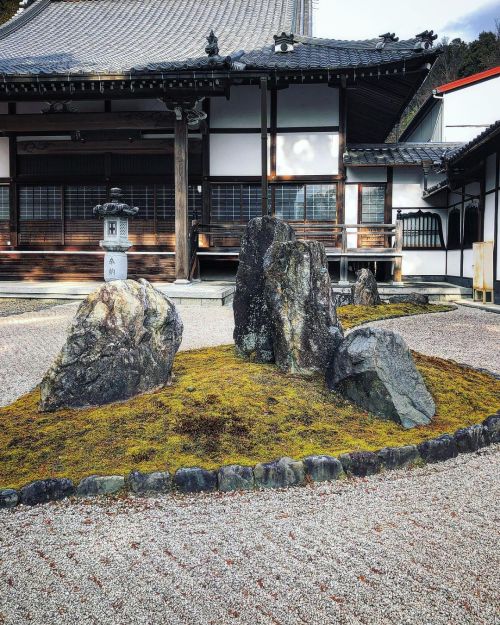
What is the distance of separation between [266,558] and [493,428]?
2.22 metres

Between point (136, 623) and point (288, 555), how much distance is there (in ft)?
2.30

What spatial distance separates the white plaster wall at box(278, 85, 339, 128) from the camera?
586 inches

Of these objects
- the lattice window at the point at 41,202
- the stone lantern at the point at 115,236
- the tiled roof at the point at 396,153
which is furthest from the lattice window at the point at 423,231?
the lattice window at the point at 41,202

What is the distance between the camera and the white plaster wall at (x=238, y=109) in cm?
1497

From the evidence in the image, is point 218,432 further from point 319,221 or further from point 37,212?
point 37,212

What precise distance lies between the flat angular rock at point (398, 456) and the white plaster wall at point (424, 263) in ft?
45.4

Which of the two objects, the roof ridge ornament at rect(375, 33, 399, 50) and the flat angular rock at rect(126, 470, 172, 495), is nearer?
the flat angular rock at rect(126, 470, 172, 495)

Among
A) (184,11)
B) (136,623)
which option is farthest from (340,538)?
(184,11)

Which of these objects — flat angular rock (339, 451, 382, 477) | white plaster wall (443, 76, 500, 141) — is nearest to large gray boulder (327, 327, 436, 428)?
flat angular rock (339, 451, 382, 477)

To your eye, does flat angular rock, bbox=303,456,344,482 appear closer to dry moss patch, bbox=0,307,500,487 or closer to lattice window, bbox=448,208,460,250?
dry moss patch, bbox=0,307,500,487

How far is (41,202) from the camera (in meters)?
15.7

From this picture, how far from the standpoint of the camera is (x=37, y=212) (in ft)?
51.5

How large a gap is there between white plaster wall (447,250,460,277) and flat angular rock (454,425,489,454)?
12.6 m

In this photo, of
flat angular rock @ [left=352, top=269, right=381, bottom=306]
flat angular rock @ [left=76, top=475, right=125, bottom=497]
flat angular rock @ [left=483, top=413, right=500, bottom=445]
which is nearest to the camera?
flat angular rock @ [left=76, top=475, right=125, bottom=497]
